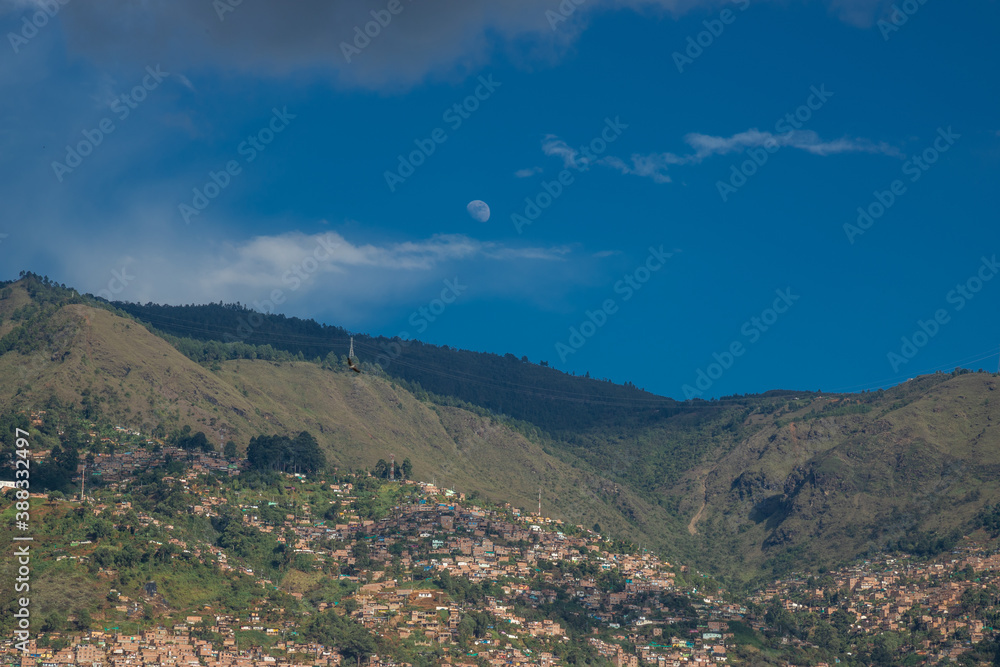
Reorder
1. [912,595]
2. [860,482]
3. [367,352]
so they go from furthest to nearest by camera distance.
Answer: [367,352] < [860,482] < [912,595]

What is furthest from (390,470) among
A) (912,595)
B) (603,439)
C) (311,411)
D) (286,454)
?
(603,439)

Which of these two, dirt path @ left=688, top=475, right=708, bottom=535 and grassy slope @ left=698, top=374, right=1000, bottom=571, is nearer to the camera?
grassy slope @ left=698, top=374, right=1000, bottom=571

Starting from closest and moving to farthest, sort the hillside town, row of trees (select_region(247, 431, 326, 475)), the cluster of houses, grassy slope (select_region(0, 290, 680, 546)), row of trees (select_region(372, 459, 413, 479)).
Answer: the hillside town → the cluster of houses → row of trees (select_region(247, 431, 326, 475)) → grassy slope (select_region(0, 290, 680, 546)) → row of trees (select_region(372, 459, 413, 479))

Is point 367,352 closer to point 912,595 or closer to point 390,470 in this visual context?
point 390,470

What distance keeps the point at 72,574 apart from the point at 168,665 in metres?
11.3

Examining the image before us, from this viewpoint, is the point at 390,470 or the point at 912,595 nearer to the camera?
the point at 912,595

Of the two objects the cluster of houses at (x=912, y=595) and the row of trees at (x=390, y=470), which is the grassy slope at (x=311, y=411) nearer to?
the row of trees at (x=390, y=470)

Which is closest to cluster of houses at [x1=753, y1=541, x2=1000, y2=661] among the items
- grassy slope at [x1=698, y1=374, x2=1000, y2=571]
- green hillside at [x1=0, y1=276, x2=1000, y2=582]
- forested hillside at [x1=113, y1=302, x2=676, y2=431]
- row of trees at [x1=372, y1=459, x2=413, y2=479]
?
green hillside at [x1=0, y1=276, x2=1000, y2=582]

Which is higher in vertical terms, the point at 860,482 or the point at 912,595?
the point at 860,482

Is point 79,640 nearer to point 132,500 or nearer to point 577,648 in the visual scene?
point 132,500

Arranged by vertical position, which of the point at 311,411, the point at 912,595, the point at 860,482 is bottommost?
the point at 912,595

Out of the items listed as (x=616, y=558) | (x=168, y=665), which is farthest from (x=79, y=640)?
(x=616, y=558)

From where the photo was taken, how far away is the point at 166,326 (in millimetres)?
173250

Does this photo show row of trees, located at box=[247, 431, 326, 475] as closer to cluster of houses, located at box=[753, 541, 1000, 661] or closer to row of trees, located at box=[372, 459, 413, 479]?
row of trees, located at box=[372, 459, 413, 479]
